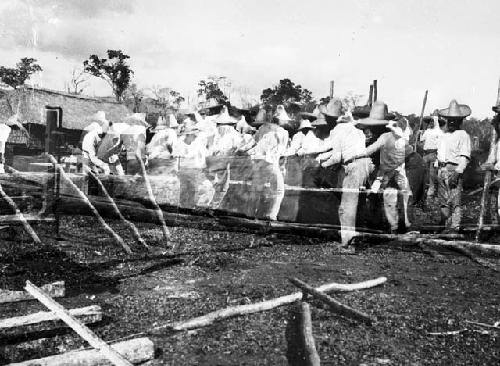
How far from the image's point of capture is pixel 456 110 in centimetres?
870

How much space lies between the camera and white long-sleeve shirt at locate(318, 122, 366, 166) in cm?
742

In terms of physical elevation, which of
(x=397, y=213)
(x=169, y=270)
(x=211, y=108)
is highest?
(x=211, y=108)

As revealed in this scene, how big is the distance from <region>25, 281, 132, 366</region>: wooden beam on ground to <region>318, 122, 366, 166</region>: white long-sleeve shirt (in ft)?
16.6

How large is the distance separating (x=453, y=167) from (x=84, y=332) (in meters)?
7.14

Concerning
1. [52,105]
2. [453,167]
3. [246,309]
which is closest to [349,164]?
[453,167]

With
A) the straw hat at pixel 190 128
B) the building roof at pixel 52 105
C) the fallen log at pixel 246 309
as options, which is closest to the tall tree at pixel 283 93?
the building roof at pixel 52 105

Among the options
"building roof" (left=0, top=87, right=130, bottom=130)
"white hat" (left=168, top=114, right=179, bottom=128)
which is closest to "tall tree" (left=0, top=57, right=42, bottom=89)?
"building roof" (left=0, top=87, right=130, bottom=130)

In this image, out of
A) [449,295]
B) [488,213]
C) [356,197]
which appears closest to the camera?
[449,295]

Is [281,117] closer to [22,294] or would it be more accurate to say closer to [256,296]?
[256,296]

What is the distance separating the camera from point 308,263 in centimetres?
617

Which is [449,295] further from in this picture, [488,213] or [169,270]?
[488,213]

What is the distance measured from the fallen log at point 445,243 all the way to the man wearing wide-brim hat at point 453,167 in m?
1.08

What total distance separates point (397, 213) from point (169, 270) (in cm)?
408

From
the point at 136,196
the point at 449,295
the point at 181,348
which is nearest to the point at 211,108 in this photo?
the point at 136,196
